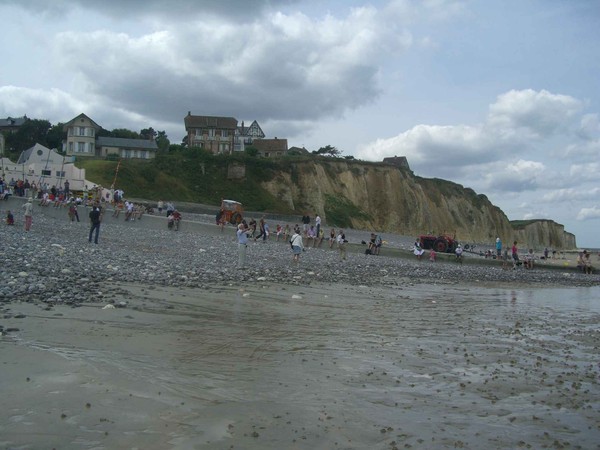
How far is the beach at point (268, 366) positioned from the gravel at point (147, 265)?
5.1 inches

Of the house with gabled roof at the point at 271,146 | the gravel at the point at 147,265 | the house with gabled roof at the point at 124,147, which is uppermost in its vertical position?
the house with gabled roof at the point at 271,146

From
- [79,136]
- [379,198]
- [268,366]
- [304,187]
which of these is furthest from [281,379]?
[79,136]

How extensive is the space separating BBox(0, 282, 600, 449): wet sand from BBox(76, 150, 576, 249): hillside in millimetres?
55740

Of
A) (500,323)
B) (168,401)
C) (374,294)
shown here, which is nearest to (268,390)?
(168,401)

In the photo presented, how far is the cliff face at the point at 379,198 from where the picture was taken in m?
78.1

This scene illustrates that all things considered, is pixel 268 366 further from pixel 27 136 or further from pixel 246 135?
pixel 246 135

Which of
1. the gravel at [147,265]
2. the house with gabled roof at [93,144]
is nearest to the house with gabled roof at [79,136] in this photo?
the house with gabled roof at [93,144]

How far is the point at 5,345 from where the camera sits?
7809mm

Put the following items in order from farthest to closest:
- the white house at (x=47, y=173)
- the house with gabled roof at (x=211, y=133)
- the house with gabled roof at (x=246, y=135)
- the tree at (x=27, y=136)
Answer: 1. the house with gabled roof at (x=246, y=135)
2. the house with gabled roof at (x=211, y=133)
3. the tree at (x=27, y=136)
4. the white house at (x=47, y=173)

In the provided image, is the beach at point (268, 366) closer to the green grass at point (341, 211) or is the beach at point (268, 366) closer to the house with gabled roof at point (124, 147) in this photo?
the green grass at point (341, 211)

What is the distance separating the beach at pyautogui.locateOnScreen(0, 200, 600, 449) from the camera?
571 cm

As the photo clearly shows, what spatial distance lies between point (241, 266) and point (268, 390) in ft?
45.9

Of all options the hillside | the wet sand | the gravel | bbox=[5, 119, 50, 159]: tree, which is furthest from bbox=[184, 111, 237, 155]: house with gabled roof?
the wet sand

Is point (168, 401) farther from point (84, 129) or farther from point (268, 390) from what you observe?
A: point (84, 129)
